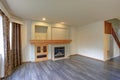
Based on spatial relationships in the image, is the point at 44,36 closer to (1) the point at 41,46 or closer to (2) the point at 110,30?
(1) the point at 41,46

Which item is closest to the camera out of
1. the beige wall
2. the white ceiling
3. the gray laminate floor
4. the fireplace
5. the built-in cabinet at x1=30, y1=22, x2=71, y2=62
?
the white ceiling

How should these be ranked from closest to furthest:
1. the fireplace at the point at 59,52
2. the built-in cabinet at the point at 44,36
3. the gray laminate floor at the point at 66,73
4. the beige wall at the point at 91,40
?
the gray laminate floor at the point at 66,73, the built-in cabinet at the point at 44,36, the beige wall at the point at 91,40, the fireplace at the point at 59,52

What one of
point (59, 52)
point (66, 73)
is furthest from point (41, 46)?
point (66, 73)

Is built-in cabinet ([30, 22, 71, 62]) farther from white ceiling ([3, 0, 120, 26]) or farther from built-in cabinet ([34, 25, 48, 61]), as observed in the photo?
white ceiling ([3, 0, 120, 26])

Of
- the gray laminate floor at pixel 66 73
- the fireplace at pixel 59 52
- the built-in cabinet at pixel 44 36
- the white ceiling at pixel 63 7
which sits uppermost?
the white ceiling at pixel 63 7

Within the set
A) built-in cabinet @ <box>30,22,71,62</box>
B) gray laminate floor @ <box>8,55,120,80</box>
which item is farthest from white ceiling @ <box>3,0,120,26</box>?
gray laminate floor @ <box>8,55,120,80</box>

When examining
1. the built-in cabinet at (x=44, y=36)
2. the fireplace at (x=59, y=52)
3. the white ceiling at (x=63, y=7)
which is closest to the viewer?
the white ceiling at (x=63, y=7)

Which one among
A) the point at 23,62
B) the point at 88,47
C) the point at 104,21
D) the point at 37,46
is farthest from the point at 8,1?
the point at 88,47

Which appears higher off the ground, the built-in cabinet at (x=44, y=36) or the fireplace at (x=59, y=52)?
the built-in cabinet at (x=44, y=36)

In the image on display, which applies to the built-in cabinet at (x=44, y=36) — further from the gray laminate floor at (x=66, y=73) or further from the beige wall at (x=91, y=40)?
the beige wall at (x=91, y=40)

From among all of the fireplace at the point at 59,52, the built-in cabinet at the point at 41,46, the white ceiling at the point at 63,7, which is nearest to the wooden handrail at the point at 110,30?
the white ceiling at the point at 63,7

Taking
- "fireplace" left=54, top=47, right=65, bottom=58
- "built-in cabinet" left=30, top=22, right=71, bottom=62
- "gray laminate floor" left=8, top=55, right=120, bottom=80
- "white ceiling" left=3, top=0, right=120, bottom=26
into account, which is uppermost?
"white ceiling" left=3, top=0, right=120, bottom=26

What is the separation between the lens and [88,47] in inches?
246

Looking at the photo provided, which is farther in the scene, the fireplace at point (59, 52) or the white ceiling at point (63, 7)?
the fireplace at point (59, 52)
